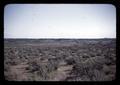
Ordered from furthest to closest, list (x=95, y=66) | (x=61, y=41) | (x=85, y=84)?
(x=61, y=41) → (x=95, y=66) → (x=85, y=84)

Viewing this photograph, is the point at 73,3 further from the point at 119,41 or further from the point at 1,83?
the point at 1,83

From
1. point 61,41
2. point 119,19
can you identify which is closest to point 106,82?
point 119,19

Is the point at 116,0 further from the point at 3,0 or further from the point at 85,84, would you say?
the point at 3,0

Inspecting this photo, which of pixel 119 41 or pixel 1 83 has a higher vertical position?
pixel 119 41

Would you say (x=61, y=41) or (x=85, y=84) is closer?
(x=85, y=84)

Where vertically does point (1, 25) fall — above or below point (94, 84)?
above

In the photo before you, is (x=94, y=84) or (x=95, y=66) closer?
(x=94, y=84)

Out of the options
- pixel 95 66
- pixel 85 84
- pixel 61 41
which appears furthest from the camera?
pixel 61 41

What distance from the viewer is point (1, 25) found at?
2.62 metres

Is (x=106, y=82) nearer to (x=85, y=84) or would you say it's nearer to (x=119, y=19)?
(x=85, y=84)

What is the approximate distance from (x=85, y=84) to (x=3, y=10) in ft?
4.67

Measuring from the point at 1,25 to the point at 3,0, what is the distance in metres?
0.33

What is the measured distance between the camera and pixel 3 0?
8.58 ft

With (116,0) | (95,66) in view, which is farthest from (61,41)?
(116,0)
